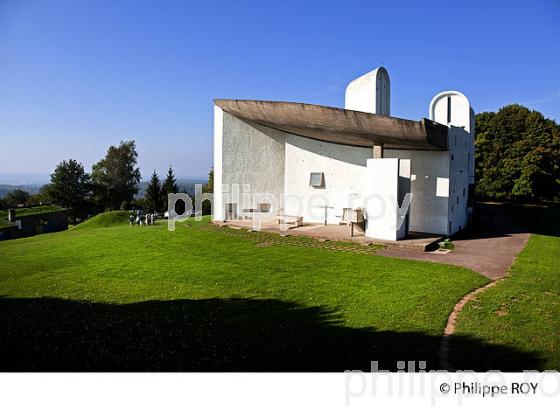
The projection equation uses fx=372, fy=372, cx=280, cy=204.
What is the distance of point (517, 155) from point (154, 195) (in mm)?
34789

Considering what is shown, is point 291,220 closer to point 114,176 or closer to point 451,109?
point 451,109

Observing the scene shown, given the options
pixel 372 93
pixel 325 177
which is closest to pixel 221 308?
pixel 325 177

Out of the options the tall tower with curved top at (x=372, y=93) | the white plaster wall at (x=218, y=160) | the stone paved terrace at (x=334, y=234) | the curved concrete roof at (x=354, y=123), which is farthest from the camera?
the white plaster wall at (x=218, y=160)

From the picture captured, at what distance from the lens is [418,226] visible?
597 inches

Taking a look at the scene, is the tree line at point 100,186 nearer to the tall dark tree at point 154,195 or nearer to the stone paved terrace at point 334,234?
the tall dark tree at point 154,195

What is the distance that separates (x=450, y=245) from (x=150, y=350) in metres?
11.0

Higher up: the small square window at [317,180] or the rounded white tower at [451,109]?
the rounded white tower at [451,109]

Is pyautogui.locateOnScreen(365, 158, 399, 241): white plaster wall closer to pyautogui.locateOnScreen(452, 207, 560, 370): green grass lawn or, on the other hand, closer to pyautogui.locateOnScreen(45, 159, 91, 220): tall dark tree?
pyautogui.locateOnScreen(452, 207, 560, 370): green grass lawn

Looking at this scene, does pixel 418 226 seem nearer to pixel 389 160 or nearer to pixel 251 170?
pixel 389 160

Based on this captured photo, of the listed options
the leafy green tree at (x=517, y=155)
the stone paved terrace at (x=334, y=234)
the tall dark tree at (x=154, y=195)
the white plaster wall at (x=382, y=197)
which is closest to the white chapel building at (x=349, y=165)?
the white plaster wall at (x=382, y=197)

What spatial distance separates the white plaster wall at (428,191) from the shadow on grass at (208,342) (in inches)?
382

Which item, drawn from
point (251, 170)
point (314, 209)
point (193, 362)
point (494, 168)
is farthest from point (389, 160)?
point (494, 168)

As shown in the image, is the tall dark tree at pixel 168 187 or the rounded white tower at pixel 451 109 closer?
the rounded white tower at pixel 451 109

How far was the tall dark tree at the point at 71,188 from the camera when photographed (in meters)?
52.3
